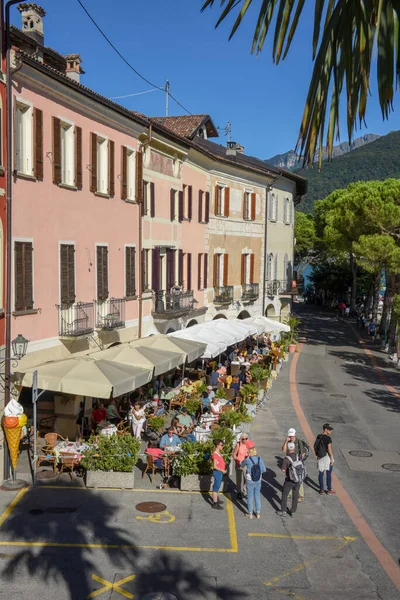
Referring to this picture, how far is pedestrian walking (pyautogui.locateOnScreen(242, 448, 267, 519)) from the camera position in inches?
518

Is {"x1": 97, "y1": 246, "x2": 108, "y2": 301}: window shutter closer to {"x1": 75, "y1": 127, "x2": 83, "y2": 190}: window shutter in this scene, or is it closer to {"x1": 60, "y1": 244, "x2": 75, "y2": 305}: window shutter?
{"x1": 60, "y1": 244, "x2": 75, "y2": 305}: window shutter

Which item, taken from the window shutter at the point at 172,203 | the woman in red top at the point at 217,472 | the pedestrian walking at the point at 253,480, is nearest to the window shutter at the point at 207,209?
the window shutter at the point at 172,203

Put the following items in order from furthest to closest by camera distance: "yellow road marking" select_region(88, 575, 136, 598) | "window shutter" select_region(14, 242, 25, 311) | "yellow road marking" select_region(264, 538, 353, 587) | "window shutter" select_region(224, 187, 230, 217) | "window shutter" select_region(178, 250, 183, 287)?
"window shutter" select_region(224, 187, 230, 217), "window shutter" select_region(178, 250, 183, 287), "window shutter" select_region(14, 242, 25, 311), "yellow road marking" select_region(264, 538, 353, 587), "yellow road marking" select_region(88, 575, 136, 598)

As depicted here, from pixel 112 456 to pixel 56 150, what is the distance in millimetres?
8763

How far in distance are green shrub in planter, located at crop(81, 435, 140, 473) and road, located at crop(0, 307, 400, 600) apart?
53cm

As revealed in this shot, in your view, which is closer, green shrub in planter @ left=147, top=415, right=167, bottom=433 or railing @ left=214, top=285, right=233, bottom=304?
green shrub in planter @ left=147, top=415, right=167, bottom=433

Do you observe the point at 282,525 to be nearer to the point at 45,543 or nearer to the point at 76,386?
the point at 45,543

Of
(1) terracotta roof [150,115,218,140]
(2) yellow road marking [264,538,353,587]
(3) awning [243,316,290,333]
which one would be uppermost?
(1) terracotta roof [150,115,218,140]

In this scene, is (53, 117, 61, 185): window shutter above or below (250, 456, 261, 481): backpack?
above

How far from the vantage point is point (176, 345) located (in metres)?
21.9

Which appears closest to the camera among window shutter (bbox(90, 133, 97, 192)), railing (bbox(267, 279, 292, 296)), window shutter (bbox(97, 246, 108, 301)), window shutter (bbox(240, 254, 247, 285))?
window shutter (bbox(90, 133, 97, 192))

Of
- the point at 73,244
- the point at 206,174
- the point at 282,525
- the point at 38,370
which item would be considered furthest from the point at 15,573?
the point at 206,174

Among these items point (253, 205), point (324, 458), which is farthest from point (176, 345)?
point (253, 205)

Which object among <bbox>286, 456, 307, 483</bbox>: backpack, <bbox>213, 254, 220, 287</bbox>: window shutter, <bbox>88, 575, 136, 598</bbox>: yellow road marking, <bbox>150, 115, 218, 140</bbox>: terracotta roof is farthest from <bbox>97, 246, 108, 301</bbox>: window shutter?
<bbox>150, 115, 218, 140</bbox>: terracotta roof
